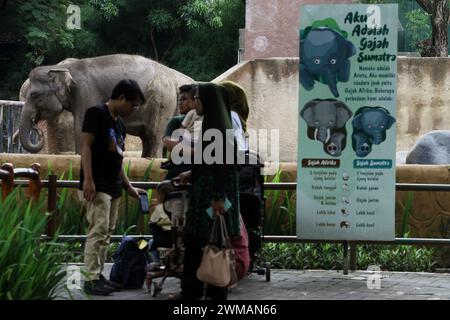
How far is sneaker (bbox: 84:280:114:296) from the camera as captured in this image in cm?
873

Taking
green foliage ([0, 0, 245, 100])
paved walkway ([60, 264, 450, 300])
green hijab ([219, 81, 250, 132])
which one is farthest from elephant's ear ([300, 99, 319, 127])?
green foliage ([0, 0, 245, 100])

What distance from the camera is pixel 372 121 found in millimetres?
10008

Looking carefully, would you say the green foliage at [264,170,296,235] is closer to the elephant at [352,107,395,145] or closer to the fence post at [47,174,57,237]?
the elephant at [352,107,395,145]

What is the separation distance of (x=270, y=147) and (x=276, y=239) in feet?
26.0

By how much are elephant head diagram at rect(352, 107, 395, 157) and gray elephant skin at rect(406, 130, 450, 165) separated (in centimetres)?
453

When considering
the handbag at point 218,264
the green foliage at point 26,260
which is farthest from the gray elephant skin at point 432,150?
the green foliage at point 26,260

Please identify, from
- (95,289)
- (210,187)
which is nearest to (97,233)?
(95,289)

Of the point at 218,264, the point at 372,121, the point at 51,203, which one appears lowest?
the point at 218,264

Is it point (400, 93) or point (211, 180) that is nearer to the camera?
point (211, 180)

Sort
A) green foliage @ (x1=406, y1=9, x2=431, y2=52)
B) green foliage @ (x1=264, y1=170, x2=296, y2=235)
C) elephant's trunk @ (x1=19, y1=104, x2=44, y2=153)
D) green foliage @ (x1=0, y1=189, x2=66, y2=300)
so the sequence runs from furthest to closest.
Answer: green foliage @ (x1=406, y1=9, x2=431, y2=52)
elephant's trunk @ (x1=19, y1=104, x2=44, y2=153)
green foliage @ (x1=264, y1=170, x2=296, y2=235)
green foliage @ (x1=0, y1=189, x2=66, y2=300)

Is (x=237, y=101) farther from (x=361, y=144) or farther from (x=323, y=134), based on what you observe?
(x=361, y=144)

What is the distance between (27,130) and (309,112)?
285 inches
